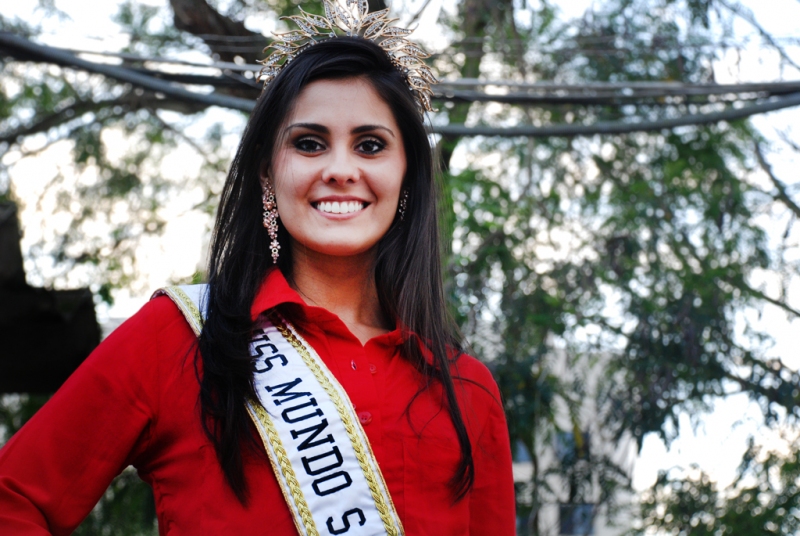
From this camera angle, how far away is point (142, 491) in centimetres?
500

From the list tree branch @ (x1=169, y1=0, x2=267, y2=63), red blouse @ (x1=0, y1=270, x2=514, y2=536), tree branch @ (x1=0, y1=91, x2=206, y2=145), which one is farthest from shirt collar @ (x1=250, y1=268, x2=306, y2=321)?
tree branch @ (x1=0, y1=91, x2=206, y2=145)

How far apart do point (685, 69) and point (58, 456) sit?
14.5ft

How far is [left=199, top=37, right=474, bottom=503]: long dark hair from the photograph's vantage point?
1.73 m

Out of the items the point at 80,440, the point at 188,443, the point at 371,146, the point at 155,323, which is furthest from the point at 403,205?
the point at 80,440

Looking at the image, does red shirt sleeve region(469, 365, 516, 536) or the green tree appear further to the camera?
the green tree

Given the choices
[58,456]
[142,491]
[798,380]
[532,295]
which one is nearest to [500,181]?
[532,295]

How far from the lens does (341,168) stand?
5.90ft

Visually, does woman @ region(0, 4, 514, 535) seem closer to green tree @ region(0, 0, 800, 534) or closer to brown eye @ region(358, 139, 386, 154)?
brown eye @ region(358, 139, 386, 154)

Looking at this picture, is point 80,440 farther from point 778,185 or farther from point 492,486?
point 778,185

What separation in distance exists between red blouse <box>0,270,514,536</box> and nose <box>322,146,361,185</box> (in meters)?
0.25

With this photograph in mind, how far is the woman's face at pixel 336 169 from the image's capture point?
1819mm

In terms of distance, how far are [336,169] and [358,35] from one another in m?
0.43

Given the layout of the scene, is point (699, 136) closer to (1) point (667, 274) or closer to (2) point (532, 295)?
(1) point (667, 274)

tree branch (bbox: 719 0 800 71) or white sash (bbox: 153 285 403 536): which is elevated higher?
tree branch (bbox: 719 0 800 71)
